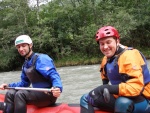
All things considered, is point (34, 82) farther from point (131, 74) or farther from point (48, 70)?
point (131, 74)

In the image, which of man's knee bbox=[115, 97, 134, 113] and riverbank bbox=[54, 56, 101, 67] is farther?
riverbank bbox=[54, 56, 101, 67]

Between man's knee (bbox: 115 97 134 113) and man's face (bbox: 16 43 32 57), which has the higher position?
man's face (bbox: 16 43 32 57)

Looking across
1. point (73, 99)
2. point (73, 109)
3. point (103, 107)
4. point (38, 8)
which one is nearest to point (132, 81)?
point (103, 107)

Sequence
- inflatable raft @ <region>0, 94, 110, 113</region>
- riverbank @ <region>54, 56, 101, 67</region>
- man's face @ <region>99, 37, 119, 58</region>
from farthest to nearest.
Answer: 1. riverbank @ <region>54, 56, 101, 67</region>
2. inflatable raft @ <region>0, 94, 110, 113</region>
3. man's face @ <region>99, 37, 119, 58</region>

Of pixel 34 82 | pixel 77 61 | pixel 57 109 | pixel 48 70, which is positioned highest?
pixel 48 70

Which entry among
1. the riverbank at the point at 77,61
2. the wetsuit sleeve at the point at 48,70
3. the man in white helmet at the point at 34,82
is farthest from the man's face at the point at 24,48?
the riverbank at the point at 77,61

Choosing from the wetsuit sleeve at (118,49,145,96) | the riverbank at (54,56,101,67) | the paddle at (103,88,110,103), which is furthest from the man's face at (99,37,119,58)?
the riverbank at (54,56,101,67)

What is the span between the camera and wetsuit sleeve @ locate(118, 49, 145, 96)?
2.33 metres

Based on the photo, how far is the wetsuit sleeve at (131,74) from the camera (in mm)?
2332

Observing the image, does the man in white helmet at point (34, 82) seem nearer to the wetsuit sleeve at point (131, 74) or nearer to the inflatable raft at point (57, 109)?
the inflatable raft at point (57, 109)

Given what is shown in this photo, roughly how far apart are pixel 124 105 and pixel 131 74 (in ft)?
0.95

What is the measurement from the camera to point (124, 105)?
2.41 metres

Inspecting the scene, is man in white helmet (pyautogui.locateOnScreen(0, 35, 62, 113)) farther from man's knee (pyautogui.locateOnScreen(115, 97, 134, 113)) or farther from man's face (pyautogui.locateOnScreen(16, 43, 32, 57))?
man's knee (pyautogui.locateOnScreen(115, 97, 134, 113))

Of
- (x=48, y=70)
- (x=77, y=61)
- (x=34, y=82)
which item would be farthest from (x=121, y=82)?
(x=77, y=61)
